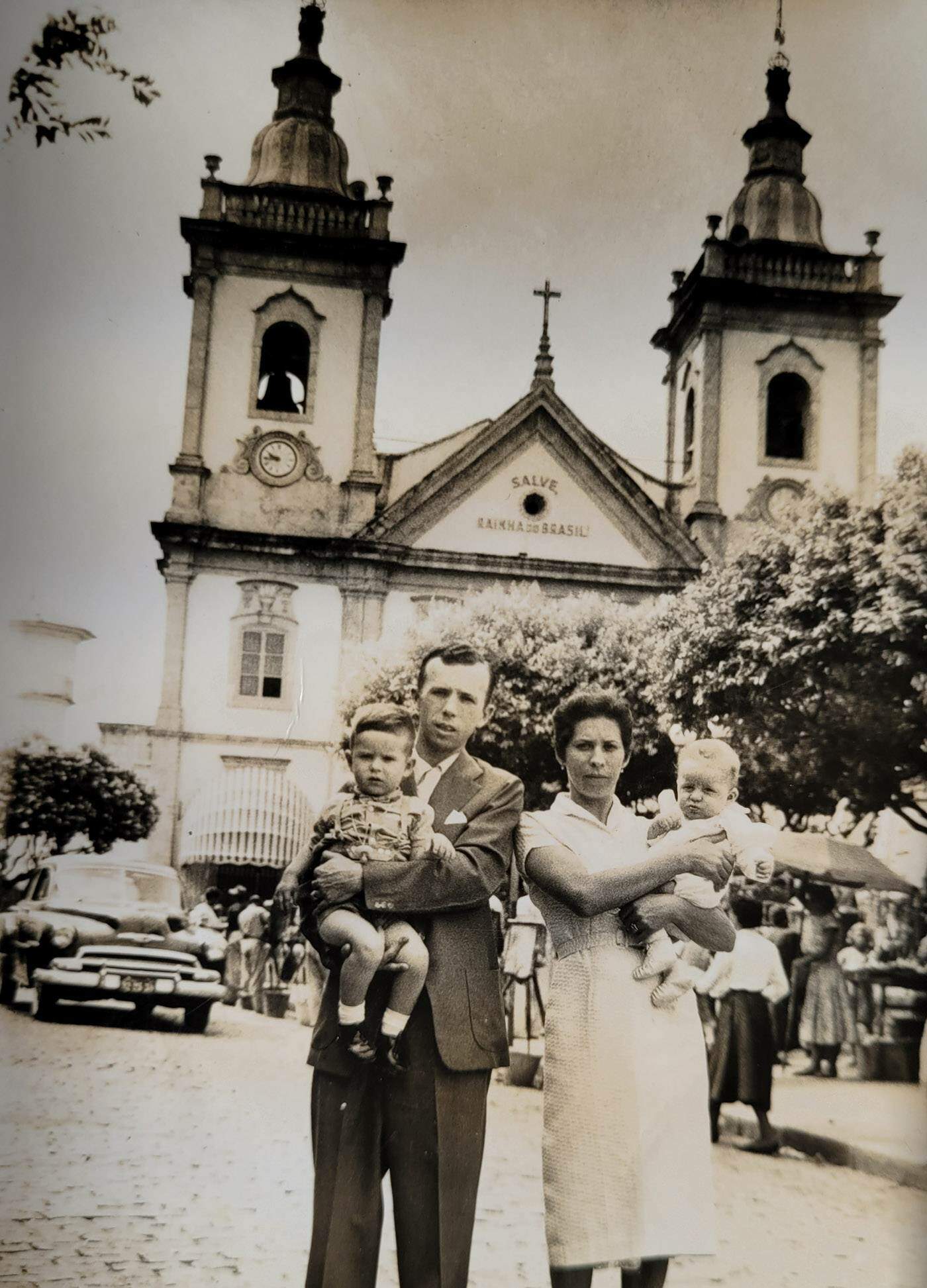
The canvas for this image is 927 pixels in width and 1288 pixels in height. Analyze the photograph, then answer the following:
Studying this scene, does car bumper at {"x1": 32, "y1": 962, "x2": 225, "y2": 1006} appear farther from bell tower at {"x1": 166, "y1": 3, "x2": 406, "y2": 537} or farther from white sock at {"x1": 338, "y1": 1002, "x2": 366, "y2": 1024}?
bell tower at {"x1": 166, "y1": 3, "x2": 406, "y2": 537}

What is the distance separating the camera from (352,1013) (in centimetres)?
333

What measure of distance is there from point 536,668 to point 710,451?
1.13 m

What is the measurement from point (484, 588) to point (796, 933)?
57.3 inches

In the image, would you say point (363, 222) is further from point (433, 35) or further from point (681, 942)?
point (681, 942)

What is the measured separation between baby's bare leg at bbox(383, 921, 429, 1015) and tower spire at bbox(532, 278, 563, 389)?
1.90m

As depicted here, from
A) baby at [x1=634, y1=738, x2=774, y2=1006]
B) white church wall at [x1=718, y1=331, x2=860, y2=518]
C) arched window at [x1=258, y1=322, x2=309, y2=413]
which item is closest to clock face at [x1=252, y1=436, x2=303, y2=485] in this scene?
arched window at [x1=258, y1=322, x2=309, y2=413]

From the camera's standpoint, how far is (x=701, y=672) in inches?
160

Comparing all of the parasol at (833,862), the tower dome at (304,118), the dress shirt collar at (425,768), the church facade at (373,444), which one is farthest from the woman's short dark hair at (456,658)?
the tower dome at (304,118)

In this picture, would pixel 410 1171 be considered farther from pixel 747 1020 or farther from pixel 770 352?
pixel 770 352

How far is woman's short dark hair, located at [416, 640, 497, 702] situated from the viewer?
365 cm

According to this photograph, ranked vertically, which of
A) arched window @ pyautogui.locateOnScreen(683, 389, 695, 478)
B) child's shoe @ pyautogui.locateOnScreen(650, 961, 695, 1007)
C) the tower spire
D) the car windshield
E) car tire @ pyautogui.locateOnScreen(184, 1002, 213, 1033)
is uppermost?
the tower spire

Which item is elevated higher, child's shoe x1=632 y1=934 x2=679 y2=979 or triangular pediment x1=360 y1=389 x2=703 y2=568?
triangular pediment x1=360 y1=389 x2=703 y2=568

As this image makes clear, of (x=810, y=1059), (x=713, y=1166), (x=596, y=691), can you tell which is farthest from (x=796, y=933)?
(x=596, y=691)

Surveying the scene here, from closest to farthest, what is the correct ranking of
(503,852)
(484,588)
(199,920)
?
(503,852) < (199,920) < (484,588)
